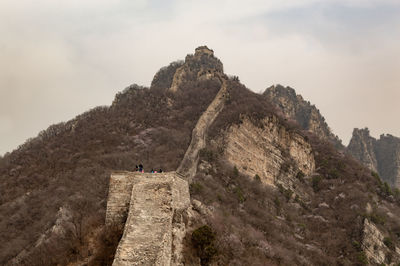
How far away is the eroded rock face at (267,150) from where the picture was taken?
62781 mm

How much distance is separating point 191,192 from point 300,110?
8670 centimetres

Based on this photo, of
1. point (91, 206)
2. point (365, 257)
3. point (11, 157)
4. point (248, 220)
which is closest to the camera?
point (91, 206)

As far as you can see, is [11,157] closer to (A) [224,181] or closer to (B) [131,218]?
(A) [224,181]

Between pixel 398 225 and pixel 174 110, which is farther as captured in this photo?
pixel 174 110

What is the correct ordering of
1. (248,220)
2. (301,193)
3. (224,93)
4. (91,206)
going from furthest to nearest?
(224,93) < (301,193) < (248,220) < (91,206)

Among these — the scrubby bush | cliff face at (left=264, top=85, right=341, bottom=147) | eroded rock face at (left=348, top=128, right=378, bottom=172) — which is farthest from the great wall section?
eroded rock face at (left=348, top=128, right=378, bottom=172)

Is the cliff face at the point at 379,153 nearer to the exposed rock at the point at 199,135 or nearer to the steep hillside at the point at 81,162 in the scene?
the steep hillside at the point at 81,162

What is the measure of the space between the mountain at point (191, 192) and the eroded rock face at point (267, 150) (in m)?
0.22

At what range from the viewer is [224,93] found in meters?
78.3

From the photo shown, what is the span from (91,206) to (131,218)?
20.6m

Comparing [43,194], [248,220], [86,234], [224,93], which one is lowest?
[86,234]

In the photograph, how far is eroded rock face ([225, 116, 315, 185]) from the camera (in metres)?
62.8

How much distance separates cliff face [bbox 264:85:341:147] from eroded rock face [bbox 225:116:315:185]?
1718 inches

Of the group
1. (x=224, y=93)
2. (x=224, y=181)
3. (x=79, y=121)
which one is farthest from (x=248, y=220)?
(x=79, y=121)
